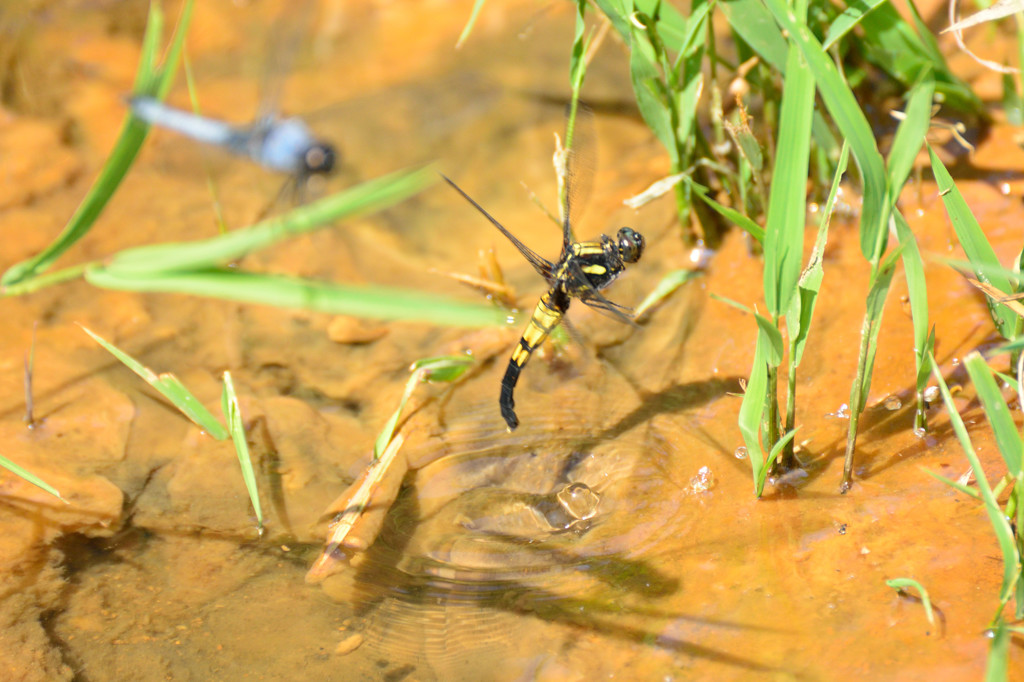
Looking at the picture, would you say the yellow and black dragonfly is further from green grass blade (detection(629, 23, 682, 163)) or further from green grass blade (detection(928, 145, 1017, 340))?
green grass blade (detection(928, 145, 1017, 340))

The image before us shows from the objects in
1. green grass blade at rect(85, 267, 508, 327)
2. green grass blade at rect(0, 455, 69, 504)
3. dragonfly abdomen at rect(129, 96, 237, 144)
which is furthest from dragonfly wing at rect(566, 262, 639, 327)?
green grass blade at rect(0, 455, 69, 504)

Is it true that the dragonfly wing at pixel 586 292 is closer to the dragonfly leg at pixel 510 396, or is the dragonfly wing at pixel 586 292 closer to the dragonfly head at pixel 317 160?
the dragonfly leg at pixel 510 396


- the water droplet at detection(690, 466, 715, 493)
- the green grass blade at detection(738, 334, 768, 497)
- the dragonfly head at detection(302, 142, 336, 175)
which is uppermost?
the dragonfly head at detection(302, 142, 336, 175)

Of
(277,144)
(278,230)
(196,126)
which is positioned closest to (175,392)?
(277,144)

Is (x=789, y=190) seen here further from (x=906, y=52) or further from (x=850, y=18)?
(x=906, y=52)

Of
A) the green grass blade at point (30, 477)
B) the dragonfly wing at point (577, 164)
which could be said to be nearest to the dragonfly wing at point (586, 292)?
the dragonfly wing at point (577, 164)

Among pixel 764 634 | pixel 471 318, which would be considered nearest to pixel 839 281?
pixel 764 634
